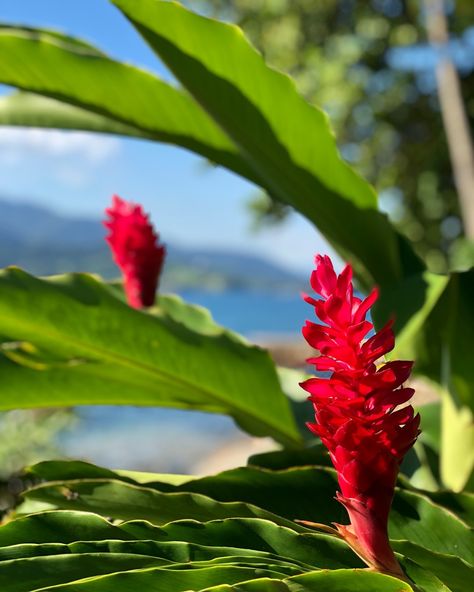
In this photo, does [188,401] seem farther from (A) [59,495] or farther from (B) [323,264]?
(B) [323,264]

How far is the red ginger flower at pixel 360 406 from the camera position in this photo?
0.60 m

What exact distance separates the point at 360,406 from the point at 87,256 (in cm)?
8493

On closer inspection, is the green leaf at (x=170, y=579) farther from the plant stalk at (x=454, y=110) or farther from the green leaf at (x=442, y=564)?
the plant stalk at (x=454, y=110)

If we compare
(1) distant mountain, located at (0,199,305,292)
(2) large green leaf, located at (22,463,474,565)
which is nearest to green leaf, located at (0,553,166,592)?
(2) large green leaf, located at (22,463,474,565)

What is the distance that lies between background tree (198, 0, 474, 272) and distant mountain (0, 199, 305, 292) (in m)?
22.7

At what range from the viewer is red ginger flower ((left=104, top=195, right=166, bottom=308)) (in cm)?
132

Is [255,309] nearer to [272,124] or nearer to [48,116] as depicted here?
[48,116]

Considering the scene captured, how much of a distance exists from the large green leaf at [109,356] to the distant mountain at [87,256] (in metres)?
34.3

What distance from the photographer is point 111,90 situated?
1360mm

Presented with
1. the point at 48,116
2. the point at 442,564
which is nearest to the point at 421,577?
the point at 442,564

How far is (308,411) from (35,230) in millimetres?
139323

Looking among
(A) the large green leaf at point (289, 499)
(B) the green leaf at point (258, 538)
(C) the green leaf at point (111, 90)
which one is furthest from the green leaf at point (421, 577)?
(C) the green leaf at point (111, 90)

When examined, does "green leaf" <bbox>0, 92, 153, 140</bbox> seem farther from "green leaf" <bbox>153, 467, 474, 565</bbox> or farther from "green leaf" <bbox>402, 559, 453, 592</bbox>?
"green leaf" <bbox>402, 559, 453, 592</bbox>

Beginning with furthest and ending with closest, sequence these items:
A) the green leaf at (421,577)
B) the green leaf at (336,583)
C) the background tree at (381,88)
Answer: the background tree at (381,88), the green leaf at (421,577), the green leaf at (336,583)
